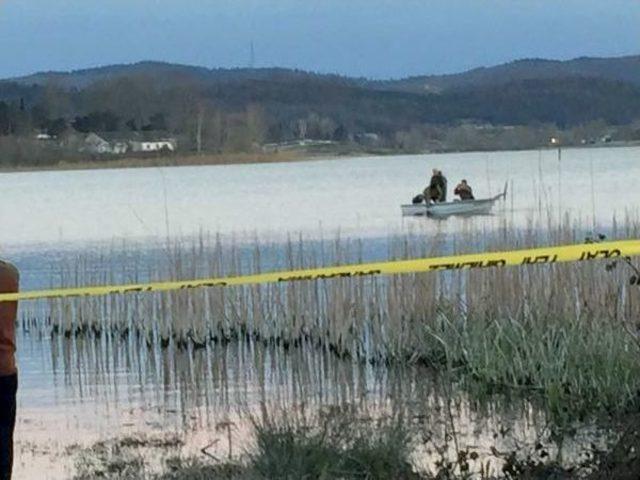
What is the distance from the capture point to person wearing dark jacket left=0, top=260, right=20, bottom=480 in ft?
26.5

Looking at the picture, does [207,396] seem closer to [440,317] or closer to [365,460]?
[440,317]

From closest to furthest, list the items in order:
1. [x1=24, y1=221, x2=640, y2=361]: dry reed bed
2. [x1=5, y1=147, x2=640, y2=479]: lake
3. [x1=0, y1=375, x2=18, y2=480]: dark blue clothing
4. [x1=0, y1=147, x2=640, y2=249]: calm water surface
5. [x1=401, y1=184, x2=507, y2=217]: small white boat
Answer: [x1=0, y1=375, x2=18, y2=480]: dark blue clothing, [x1=5, y1=147, x2=640, y2=479]: lake, [x1=24, y1=221, x2=640, y2=361]: dry reed bed, [x1=401, y1=184, x2=507, y2=217]: small white boat, [x1=0, y1=147, x2=640, y2=249]: calm water surface

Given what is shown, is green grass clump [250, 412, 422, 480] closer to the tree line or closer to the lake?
the lake

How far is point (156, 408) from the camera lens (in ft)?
51.0

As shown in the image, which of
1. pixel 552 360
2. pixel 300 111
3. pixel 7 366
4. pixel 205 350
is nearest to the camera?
pixel 7 366

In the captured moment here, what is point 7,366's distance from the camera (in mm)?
8234

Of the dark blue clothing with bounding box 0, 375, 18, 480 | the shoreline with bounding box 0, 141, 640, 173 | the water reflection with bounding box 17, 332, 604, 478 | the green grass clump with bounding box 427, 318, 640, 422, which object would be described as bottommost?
the water reflection with bounding box 17, 332, 604, 478

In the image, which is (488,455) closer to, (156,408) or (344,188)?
(156,408)

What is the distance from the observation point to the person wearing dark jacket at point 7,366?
8.06 metres

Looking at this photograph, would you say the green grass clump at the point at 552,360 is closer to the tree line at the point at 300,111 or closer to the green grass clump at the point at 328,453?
the green grass clump at the point at 328,453

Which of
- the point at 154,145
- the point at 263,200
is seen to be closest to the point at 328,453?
the point at 263,200

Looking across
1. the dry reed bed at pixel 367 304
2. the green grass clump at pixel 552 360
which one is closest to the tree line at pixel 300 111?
the dry reed bed at pixel 367 304

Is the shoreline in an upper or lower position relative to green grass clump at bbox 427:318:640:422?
upper

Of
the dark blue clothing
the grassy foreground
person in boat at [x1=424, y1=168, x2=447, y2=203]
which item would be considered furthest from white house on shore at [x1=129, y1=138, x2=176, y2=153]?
the dark blue clothing
